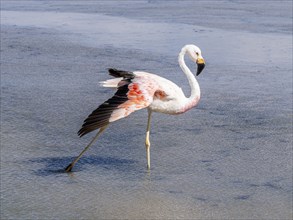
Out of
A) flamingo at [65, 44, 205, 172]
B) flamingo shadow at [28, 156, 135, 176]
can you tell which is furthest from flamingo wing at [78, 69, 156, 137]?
flamingo shadow at [28, 156, 135, 176]

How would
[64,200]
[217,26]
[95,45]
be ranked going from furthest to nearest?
[217,26]
[95,45]
[64,200]

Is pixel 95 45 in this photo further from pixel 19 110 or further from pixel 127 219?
pixel 127 219

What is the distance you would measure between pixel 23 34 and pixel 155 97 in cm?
754

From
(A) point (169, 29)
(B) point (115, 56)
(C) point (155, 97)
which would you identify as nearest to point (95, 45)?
(B) point (115, 56)

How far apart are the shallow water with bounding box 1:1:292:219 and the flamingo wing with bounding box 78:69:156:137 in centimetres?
55

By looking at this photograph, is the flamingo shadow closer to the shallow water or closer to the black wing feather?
the shallow water

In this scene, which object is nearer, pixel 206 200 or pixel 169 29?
pixel 206 200

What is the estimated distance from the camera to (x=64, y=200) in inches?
223

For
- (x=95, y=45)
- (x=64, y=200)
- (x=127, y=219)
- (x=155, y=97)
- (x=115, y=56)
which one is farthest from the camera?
(x=95, y=45)

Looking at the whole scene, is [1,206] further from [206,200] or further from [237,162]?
[237,162]

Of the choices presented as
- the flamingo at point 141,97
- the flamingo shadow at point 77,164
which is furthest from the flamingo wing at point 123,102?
the flamingo shadow at point 77,164

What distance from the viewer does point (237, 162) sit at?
6.65 m

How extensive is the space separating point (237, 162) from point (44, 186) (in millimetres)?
1830

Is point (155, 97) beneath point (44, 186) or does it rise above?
above
